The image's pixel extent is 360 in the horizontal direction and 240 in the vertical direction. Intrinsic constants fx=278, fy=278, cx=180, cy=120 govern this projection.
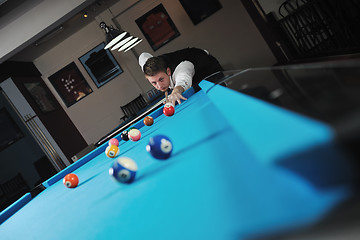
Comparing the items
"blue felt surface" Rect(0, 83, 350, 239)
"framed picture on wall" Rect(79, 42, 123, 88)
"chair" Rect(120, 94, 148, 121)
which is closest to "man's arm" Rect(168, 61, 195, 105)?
"blue felt surface" Rect(0, 83, 350, 239)

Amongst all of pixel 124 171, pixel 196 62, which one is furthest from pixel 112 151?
pixel 196 62

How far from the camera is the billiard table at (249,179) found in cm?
40

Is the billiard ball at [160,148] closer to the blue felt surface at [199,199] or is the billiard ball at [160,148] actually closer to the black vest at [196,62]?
the blue felt surface at [199,199]

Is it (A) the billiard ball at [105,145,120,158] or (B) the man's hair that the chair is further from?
(A) the billiard ball at [105,145,120,158]

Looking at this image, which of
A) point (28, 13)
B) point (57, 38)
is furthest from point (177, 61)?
point (57, 38)

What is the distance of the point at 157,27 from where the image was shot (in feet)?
22.4

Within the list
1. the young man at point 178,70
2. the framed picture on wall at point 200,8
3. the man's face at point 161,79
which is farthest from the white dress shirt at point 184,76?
the framed picture on wall at point 200,8

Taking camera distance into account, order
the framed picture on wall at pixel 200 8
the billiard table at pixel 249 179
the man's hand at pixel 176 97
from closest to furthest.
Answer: the billiard table at pixel 249 179
the man's hand at pixel 176 97
the framed picture on wall at pixel 200 8

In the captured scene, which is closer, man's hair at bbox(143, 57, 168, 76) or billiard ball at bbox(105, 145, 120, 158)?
billiard ball at bbox(105, 145, 120, 158)

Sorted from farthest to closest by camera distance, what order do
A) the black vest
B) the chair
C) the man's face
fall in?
1. the chair
2. the black vest
3. the man's face

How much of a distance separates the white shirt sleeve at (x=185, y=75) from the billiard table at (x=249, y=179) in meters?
1.73

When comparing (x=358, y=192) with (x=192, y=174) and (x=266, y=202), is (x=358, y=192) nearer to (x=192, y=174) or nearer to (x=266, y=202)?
(x=266, y=202)

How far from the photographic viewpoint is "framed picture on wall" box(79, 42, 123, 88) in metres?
6.95

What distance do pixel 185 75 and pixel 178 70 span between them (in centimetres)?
23
